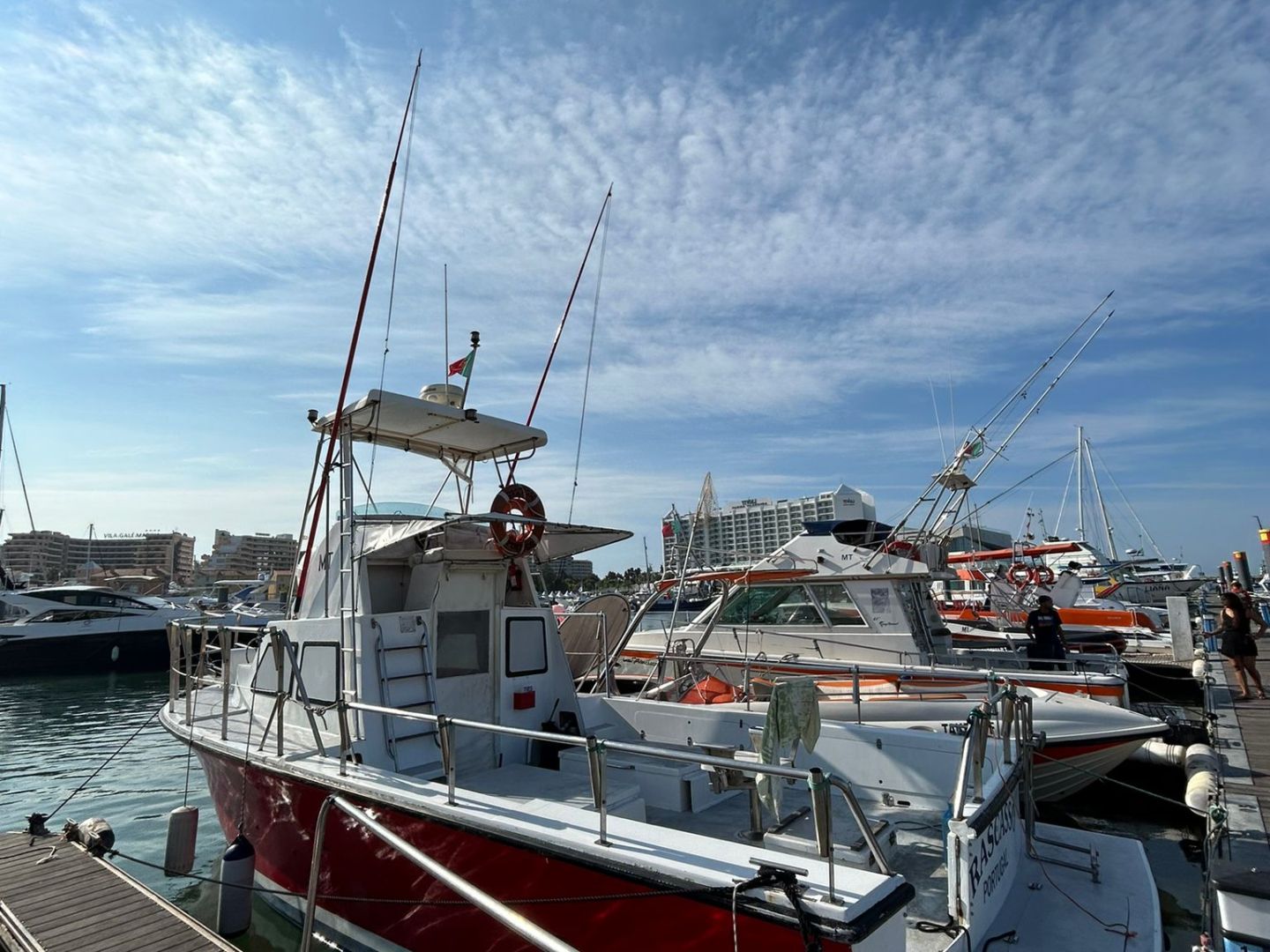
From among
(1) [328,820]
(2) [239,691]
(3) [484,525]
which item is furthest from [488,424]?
(2) [239,691]

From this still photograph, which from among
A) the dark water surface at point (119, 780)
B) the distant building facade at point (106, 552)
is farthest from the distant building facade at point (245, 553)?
the dark water surface at point (119, 780)

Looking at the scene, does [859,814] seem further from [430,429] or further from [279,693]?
[430,429]

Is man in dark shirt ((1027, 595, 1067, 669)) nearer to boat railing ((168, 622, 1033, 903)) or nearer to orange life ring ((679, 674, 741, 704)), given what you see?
orange life ring ((679, 674, 741, 704))

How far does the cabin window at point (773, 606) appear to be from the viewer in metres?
13.9

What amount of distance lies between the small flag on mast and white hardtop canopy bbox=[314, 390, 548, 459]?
→ 2.16 feet

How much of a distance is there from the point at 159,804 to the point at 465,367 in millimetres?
8659

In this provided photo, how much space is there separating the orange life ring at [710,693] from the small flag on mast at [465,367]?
5550 millimetres

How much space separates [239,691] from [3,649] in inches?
1048

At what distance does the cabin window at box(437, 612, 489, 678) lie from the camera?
7.30 metres

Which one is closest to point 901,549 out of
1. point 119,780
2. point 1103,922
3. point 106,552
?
point 1103,922

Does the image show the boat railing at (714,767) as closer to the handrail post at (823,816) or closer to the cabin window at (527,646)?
the handrail post at (823,816)

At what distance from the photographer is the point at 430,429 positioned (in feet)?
24.6

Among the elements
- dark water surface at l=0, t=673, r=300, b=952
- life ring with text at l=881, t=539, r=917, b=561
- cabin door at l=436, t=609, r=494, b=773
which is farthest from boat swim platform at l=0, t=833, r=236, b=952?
life ring with text at l=881, t=539, r=917, b=561

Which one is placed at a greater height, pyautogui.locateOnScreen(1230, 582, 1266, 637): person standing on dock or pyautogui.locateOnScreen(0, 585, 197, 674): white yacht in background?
pyautogui.locateOnScreen(1230, 582, 1266, 637): person standing on dock
